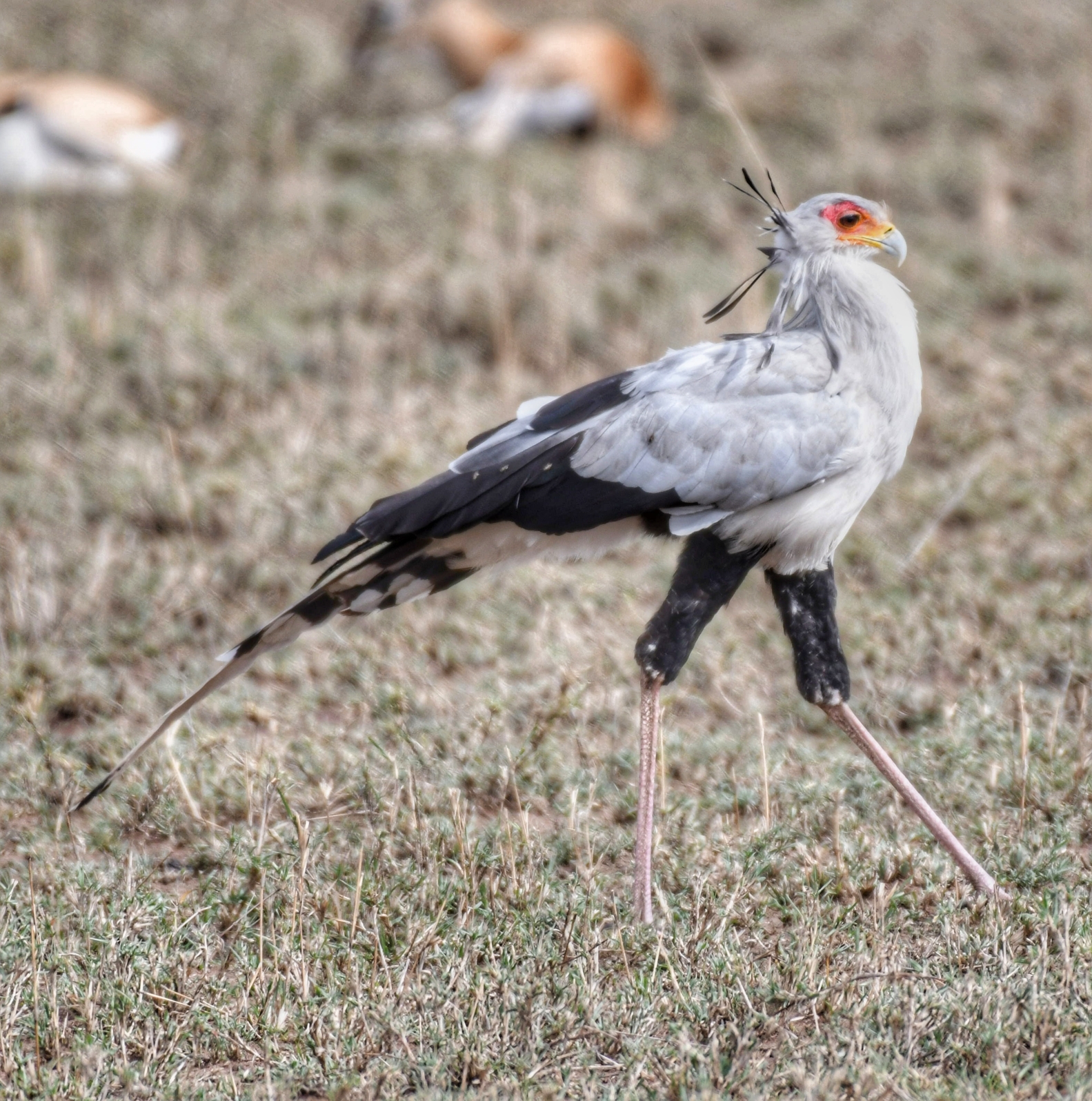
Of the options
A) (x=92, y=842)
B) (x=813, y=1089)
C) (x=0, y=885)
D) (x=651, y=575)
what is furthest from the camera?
(x=651, y=575)

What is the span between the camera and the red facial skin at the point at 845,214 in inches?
150

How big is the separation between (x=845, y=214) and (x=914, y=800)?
5.01 ft

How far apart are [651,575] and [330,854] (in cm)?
215

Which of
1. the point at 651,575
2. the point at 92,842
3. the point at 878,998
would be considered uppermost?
the point at 878,998

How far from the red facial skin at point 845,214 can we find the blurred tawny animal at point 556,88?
6853 mm

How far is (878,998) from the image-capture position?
3100 mm

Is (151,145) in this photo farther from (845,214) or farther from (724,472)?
(724,472)

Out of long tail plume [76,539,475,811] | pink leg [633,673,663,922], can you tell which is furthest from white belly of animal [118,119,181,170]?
pink leg [633,673,663,922]

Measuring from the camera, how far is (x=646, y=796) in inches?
145

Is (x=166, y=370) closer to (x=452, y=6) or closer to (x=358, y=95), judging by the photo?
(x=358, y=95)

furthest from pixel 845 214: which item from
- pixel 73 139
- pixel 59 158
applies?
pixel 59 158

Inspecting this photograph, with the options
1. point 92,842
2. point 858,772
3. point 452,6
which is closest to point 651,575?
point 858,772

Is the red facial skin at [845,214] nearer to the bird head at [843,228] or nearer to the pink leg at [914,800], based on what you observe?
the bird head at [843,228]

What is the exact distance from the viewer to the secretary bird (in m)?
3.57
